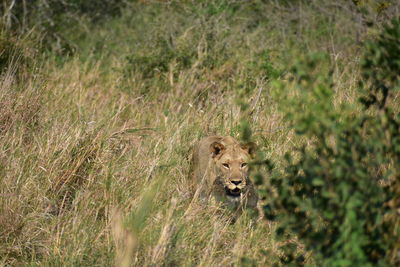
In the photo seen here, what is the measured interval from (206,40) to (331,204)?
208 inches

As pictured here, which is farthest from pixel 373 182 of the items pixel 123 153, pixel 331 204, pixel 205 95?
pixel 205 95

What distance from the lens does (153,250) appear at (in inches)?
156

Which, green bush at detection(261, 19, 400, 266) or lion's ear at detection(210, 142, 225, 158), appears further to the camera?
lion's ear at detection(210, 142, 225, 158)

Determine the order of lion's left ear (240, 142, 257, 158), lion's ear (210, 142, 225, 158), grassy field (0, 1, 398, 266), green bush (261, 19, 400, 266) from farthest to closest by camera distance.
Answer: lion's ear (210, 142, 225, 158), lion's left ear (240, 142, 257, 158), grassy field (0, 1, 398, 266), green bush (261, 19, 400, 266)

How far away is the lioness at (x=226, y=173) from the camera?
5.49m

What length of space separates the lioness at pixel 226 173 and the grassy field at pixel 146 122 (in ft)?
0.60

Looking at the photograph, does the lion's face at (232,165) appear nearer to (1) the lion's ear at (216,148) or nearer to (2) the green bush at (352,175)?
(1) the lion's ear at (216,148)

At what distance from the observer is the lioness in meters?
5.49

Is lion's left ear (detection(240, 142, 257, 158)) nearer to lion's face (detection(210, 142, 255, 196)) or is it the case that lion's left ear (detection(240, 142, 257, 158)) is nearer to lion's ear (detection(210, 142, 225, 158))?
lion's face (detection(210, 142, 255, 196))

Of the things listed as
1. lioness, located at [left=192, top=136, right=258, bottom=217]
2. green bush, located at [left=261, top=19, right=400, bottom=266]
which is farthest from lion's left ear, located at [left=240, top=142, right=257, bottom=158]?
green bush, located at [left=261, top=19, right=400, bottom=266]

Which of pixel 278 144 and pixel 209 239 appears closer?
pixel 209 239

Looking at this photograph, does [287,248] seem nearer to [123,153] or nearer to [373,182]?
[373,182]

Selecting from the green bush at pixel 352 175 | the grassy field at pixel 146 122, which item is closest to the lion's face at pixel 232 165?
the grassy field at pixel 146 122

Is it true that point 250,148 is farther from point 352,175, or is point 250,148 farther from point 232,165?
point 352,175
